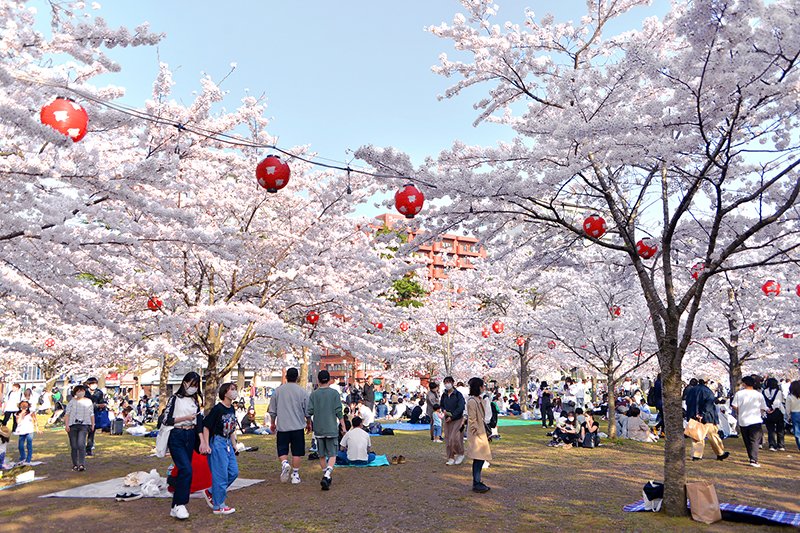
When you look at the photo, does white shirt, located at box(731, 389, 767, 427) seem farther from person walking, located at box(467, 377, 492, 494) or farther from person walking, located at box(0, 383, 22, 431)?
person walking, located at box(0, 383, 22, 431)

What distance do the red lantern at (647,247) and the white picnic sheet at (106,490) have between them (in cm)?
751

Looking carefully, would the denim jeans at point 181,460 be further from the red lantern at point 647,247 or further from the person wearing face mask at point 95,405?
the red lantern at point 647,247

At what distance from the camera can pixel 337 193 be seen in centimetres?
1504

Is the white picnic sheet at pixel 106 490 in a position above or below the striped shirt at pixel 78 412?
below

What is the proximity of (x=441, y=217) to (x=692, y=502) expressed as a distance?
540 centimetres

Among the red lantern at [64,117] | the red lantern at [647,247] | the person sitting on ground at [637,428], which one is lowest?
the person sitting on ground at [637,428]

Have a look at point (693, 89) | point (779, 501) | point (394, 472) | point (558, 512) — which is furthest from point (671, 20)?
point (394, 472)

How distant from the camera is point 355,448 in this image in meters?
11.6

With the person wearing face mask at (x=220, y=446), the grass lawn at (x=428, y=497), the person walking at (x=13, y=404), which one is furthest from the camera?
the person walking at (x=13, y=404)

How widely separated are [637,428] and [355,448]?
9327mm

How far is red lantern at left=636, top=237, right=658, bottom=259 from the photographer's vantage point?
8.98 metres

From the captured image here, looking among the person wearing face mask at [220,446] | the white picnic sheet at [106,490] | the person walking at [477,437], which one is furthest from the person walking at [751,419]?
A: the person wearing face mask at [220,446]

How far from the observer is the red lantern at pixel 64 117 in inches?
242

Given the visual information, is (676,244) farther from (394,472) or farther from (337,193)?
(337,193)
